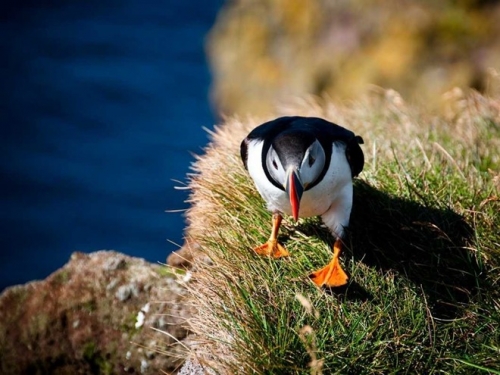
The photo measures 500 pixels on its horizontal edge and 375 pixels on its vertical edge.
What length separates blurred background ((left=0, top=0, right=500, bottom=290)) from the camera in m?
9.39

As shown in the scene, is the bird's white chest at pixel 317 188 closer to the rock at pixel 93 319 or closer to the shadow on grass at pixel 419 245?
the shadow on grass at pixel 419 245

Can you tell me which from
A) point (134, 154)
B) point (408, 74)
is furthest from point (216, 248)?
point (134, 154)

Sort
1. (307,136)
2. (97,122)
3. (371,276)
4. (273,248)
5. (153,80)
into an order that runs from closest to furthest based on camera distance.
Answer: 1. (307,136)
2. (371,276)
3. (273,248)
4. (97,122)
5. (153,80)

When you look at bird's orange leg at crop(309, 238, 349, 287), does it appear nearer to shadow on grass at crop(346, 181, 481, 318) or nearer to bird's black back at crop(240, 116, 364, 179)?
shadow on grass at crop(346, 181, 481, 318)

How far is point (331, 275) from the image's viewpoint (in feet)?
11.2

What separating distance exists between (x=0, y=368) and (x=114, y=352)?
0.76 meters

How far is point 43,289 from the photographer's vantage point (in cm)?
443

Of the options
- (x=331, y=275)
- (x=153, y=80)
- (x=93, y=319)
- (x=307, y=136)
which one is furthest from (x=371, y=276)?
(x=153, y=80)

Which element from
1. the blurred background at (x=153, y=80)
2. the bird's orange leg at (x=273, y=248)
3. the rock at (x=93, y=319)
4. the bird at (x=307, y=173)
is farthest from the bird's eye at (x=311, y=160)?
the blurred background at (x=153, y=80)

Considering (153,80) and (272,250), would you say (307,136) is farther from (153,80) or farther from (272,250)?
(153,80)

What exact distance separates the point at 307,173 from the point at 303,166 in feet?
0.16

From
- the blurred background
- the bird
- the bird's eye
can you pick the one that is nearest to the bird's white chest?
the bird

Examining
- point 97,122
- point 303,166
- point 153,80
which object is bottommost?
point 303,166

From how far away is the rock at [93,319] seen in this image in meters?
4.01
